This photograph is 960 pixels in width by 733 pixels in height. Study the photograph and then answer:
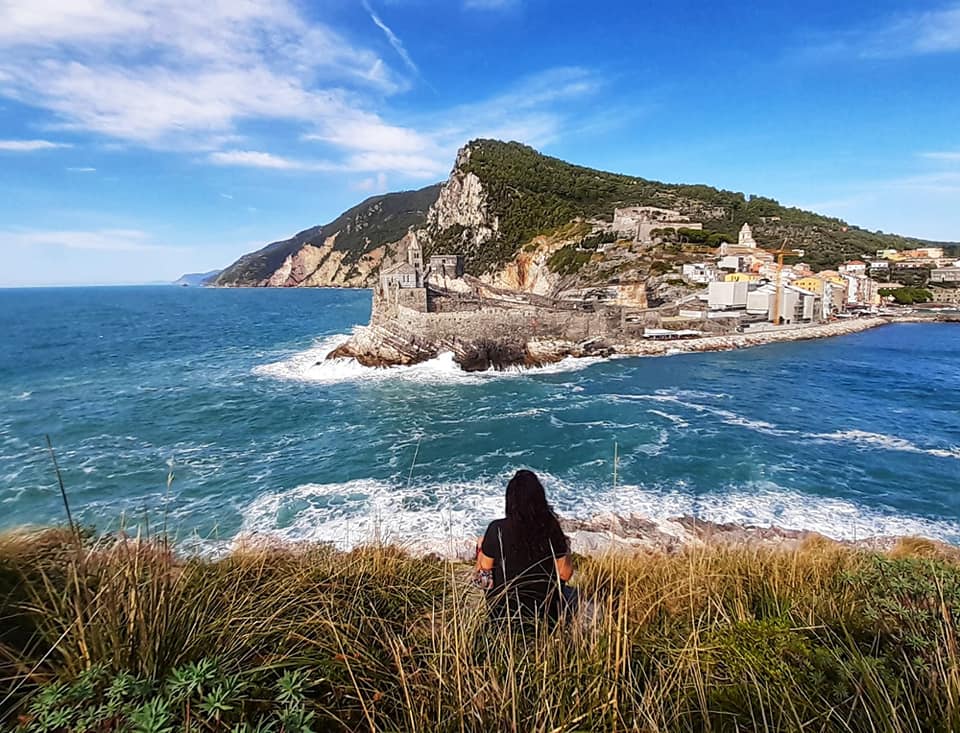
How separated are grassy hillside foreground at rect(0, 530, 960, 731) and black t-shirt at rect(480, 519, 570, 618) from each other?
0.20 metres

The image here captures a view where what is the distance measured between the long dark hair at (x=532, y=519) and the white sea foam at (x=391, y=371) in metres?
19.5

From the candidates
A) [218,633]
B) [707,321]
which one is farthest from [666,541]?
[707,321]

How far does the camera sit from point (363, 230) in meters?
146

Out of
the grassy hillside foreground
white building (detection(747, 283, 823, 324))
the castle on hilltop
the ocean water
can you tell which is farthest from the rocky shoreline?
the castle on hilltop

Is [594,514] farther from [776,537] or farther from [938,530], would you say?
[938,530]

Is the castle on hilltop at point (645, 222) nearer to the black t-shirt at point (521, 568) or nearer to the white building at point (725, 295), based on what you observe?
the white building at point (725, 295)

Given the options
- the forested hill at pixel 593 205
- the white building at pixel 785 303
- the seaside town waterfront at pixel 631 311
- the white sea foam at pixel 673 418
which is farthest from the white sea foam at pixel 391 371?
the forested hill at pixel 593 205

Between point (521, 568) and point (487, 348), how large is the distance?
23.3 metres

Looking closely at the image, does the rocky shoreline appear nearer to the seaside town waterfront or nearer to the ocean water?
the seaside town waterfront

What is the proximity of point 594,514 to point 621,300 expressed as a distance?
28950 mm

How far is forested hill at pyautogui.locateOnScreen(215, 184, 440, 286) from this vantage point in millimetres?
136250

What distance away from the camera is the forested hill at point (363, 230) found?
447 ft

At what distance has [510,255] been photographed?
6075 centimetres

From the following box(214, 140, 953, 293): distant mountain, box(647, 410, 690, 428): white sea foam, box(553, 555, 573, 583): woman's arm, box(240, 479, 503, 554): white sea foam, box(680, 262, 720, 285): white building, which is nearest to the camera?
box(553, 555, 573, 583): woman's arm
